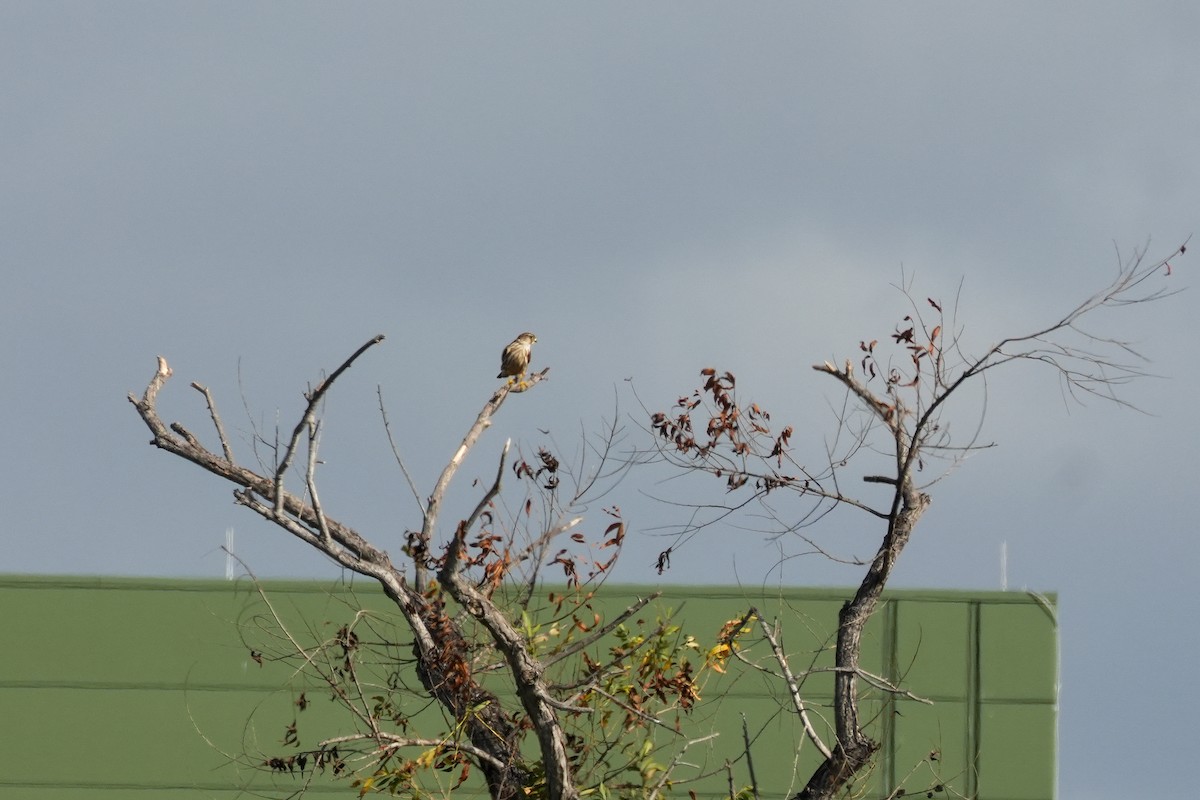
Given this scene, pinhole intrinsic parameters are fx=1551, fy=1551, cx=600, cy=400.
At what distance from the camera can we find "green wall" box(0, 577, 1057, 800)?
1123 cm

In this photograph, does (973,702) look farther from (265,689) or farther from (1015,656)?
(265,689)

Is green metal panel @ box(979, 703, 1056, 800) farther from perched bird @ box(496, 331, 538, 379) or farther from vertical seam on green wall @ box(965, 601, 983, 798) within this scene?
perched bird @ box(496, 331, 538, 379)

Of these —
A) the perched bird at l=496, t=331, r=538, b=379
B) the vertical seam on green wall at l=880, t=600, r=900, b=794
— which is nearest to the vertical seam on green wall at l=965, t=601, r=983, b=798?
the vertical seam on green wall at l=880, t=600, r=900, b=794

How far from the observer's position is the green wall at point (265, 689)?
1123 centimetres

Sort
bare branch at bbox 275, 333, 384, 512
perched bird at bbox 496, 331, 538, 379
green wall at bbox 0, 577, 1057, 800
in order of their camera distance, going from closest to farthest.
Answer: bare branch at bbox 275, 333, 384, 512, perched bird at bbox 496, 331, 538, 379, green wall at bbox 0, 577, 1057, 800

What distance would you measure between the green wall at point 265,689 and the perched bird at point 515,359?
2.96 m

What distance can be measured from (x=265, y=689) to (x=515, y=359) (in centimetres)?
406

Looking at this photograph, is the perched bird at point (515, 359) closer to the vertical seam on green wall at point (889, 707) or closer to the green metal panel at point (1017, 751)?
the vertical seam on green wall at point (889, 707)

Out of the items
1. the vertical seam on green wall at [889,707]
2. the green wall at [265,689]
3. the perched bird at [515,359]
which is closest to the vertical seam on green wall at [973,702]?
the green wall at [265,689]

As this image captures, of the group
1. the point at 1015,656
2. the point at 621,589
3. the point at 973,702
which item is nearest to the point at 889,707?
the point at 973,702

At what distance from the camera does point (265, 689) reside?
11.3 metres

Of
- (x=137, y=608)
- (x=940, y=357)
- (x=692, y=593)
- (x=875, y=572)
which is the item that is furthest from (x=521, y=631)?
(x=137, y=608)

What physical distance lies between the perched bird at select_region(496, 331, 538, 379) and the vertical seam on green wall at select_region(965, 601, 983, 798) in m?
4.54

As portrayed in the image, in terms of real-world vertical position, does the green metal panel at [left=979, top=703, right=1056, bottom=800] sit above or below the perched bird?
below
